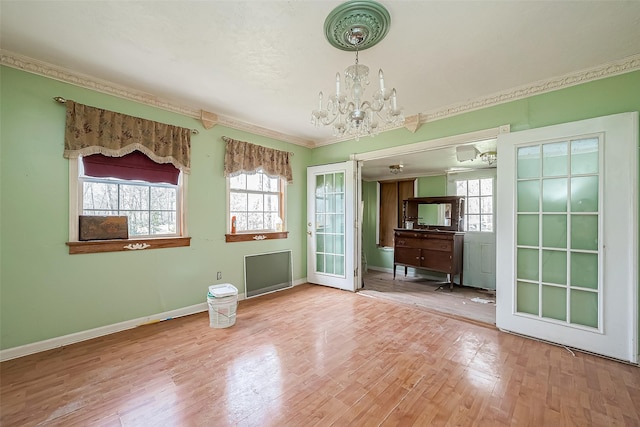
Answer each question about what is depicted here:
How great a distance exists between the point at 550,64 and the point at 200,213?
13.6ft

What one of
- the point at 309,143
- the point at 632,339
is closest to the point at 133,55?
the point at 309,143

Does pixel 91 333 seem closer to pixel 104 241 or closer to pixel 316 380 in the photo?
pixel 104 241

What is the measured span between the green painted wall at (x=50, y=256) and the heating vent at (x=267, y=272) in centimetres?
90

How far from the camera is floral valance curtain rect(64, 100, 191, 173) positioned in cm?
259

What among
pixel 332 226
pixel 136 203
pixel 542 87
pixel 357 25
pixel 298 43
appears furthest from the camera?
pixel 332 226

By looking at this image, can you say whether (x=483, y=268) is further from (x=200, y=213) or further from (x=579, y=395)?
(x=200, y=213)

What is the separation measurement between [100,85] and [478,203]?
588 centimetres

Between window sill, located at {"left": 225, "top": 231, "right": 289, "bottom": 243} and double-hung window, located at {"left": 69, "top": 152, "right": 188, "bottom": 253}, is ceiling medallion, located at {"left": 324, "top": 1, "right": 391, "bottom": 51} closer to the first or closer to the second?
double-hung window, located at {"left": 69, "top": 152, "right": 188, "bottom": 253}

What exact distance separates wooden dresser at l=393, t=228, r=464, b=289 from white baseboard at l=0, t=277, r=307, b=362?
12.2ft

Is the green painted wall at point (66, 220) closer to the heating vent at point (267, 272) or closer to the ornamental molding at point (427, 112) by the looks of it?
the ornamental molding at point (427, 112)

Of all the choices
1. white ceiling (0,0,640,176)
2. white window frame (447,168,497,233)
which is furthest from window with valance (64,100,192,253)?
white window frame (447,168,497,233)

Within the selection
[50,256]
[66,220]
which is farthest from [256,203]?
[50,256]

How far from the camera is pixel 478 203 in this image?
4.97 meters

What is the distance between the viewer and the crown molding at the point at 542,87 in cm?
235
